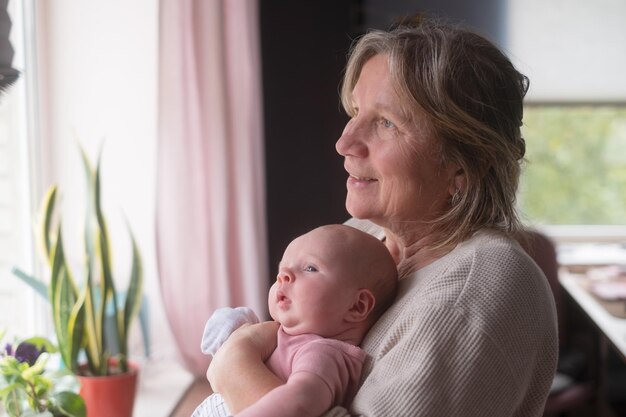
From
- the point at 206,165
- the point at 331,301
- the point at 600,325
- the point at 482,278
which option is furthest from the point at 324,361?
the point at 206,165

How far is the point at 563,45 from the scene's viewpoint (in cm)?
489

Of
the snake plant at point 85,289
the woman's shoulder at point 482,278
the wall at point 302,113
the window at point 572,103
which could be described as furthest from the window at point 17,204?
the window at point 572,103

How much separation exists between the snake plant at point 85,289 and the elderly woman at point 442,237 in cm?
126

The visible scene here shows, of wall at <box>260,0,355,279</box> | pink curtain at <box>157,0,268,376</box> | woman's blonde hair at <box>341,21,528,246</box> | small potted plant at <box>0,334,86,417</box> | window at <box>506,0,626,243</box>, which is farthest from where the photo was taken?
window at <box>506,0,626,243</box>

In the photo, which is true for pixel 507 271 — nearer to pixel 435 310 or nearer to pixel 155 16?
pixel 435 310

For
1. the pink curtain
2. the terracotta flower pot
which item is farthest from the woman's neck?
the pink curtain

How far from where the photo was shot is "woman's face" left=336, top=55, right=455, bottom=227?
1.46 meters

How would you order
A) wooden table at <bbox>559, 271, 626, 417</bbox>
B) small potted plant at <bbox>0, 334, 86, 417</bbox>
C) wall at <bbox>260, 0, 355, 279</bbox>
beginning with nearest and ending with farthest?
small potted plant at <bbox>0, 334, 86, 417</bbox>
wooden table at <bbox>559, 271, 626, 417</bbox>
wall at <bbox>260, 0, 355, 279</bbox>

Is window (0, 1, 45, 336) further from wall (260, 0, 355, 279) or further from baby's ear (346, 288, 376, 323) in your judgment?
baby's ear (346, 288, 376, 323)

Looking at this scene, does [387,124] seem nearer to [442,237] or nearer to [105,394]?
[442,237]

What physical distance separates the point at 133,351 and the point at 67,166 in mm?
870

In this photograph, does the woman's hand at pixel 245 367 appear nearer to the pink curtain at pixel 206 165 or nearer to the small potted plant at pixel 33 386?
the small potted plant at pixel 33 386

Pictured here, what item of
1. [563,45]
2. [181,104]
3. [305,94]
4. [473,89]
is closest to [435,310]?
[473,89]

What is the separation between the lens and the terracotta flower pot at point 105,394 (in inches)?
104
